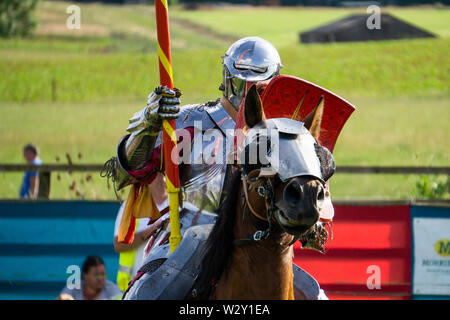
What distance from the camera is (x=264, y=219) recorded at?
129 inches

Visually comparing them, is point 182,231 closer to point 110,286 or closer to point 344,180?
point 110,286

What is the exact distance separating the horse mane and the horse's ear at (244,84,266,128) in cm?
34

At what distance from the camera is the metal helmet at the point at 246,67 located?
4305mm

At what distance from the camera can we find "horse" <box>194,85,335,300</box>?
2.97m

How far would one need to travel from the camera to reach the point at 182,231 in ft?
13.5

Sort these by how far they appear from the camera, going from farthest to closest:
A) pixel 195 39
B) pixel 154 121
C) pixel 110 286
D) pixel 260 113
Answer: pixel 195 39 < pixel 110 286 < pixel 154 121 < pixel 260 113

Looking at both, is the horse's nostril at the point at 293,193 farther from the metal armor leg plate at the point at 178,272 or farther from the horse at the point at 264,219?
the metal armor leg plate at the point at 178,272

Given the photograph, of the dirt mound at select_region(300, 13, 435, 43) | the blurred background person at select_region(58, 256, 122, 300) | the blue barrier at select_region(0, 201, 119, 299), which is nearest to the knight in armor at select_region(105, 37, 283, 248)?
the blurred background person at select_region(58, 256, 122, 300)

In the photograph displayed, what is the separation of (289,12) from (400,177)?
19.9 feet

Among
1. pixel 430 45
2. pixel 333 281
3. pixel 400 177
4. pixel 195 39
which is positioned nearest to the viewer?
pixel 333 281

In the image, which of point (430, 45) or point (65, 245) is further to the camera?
point (430, 45)

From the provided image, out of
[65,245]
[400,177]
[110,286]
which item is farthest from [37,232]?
[400,177]

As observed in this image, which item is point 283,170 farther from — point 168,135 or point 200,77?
point 200,77
